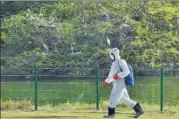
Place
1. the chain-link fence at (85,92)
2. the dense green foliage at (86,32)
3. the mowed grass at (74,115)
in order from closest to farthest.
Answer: the mowed grass at (74,115) < the chain-link fence at (85,92) < the dense green foliage at (86,32)

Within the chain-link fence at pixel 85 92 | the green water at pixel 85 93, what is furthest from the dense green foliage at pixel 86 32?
the green water at pixel 85 93

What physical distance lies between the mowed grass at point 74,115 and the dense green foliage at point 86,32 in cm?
1917

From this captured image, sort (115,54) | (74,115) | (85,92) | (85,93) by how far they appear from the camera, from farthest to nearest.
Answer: (85,92), (85,93), (74,115), (115,54)

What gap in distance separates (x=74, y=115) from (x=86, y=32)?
71.2 feet

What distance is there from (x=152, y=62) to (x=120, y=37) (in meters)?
2.76

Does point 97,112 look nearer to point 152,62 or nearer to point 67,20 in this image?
point 152,62

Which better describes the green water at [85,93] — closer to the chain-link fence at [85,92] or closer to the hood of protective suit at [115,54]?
the chain-link fence at [85,92]

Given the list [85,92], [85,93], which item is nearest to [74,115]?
[85,93]

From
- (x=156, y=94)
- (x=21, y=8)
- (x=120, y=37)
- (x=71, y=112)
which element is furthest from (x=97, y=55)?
(x=71, y=112)

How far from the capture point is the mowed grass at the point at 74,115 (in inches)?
521

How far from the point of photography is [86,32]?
115 ft

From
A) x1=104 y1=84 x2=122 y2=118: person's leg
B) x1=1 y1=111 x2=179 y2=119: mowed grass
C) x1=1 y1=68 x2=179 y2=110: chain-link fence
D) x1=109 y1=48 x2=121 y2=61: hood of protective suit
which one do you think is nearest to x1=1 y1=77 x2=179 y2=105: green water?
x1=1 y1=68 x2=179 y2=110: chain-link fence

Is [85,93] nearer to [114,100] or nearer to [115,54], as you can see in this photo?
[114,100]

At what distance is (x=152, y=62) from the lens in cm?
3328
